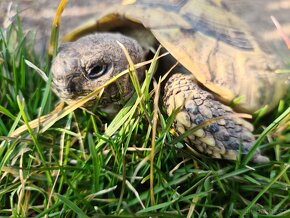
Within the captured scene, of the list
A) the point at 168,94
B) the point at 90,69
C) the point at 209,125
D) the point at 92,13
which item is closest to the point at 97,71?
the point at 90,69

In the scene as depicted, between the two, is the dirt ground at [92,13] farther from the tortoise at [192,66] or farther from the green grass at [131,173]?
the green grass at [131,173]

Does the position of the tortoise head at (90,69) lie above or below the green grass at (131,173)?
above

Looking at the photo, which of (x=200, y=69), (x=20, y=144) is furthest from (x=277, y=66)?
(x=20, y=144)

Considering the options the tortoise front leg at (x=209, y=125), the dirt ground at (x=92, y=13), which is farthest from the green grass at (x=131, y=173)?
the dirt ground at (x=92, y=13)

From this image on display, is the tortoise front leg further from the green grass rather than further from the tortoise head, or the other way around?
the tortoise head

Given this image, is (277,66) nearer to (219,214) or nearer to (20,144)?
(219,214)

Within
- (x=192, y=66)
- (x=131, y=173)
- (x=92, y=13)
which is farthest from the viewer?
(x=92, y=13)

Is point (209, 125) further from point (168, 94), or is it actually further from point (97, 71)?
point (97, 71)

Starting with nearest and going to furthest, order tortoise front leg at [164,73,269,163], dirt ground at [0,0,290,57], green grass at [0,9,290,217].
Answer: green grass at [0,9,290,217]
tortoise front leg at [164,73,269,163]
dirt ground at [0,0,290,57]

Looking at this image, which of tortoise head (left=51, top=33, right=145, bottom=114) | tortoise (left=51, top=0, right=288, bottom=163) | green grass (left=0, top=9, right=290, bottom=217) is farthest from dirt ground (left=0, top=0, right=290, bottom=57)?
green grass (left=0, top=9, right=290, bottom=217)
